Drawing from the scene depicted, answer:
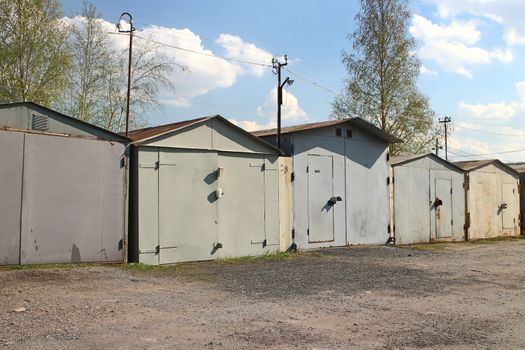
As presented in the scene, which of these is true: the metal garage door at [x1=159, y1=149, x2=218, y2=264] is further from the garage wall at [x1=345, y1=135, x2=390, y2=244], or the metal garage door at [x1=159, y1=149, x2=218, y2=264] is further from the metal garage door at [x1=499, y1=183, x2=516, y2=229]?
the metal garage door at [x1=499, y1=183, x2=516, y2=229]

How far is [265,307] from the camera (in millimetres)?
6258

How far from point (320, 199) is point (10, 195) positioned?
7.24 meters

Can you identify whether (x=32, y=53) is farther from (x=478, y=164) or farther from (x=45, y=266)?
(x=478, y=164)

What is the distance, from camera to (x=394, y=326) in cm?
543

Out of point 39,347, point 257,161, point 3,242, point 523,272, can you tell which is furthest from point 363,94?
point 39,347

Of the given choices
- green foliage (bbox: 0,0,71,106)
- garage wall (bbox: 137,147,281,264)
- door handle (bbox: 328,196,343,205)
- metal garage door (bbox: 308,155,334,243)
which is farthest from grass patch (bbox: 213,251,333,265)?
green foliage (bbox: 0,0,71,106)

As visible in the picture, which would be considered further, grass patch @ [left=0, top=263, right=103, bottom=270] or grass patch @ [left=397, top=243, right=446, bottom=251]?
grass patch @ [left=397, top=243, right=446, bottom=251]

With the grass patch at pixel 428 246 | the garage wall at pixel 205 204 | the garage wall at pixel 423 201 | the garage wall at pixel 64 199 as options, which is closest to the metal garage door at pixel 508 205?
the garage wall at pixel 423 201

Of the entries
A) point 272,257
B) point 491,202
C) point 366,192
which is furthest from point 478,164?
point 272,257

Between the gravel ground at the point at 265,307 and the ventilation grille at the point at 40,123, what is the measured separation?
2419mm

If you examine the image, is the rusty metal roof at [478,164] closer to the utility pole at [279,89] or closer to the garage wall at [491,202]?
the garage wall at [491,202]

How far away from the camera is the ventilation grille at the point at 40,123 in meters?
8.74

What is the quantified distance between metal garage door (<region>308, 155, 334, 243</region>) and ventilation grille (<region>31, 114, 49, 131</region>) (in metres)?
6.35

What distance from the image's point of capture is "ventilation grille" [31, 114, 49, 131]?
8.74 m
